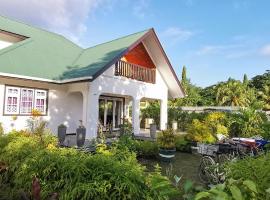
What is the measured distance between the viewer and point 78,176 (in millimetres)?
4574

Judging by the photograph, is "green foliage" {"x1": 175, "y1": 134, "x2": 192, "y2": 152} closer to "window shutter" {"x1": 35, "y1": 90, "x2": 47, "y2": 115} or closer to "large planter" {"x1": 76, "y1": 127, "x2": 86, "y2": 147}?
"large planter" {"x1": 76, "y1": 127, "x2": 86, "y2": 147}

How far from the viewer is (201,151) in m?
8.47

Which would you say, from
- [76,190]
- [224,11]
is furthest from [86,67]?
[76,190]

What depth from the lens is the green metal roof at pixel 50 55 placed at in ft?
43.1

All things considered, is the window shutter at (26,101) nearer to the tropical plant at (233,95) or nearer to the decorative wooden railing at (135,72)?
the decorative wooden railing at (135,72)

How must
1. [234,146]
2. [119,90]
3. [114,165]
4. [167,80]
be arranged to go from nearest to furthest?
[114,165], [234,146], [119,90], [167,80]

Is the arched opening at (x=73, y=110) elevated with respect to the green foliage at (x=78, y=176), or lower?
elevated

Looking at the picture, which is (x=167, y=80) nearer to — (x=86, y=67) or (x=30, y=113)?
(x=86, y=67)

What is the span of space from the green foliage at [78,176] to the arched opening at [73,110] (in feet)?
30.9

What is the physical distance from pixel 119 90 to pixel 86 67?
7.91ft

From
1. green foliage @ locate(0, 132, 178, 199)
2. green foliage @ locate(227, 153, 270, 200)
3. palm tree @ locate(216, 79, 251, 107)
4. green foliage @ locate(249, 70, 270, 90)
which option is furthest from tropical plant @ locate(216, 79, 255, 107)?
green foliage @ locate(227, 153, 270, 200)

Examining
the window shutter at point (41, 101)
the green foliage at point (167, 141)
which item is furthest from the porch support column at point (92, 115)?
the green foliage at point (167, 141)

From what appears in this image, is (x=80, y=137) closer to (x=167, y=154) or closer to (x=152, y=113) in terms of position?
(x=167, y=154)

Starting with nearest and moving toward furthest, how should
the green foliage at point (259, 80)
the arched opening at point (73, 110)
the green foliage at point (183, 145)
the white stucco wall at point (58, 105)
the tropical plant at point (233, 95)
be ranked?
the white stucco wall at point (58, 105)
the green foliage at point (183, 145)
the arched opening at point (73, 110)
the tropical plant at point (233, 95)
the green foliage at point (259, 80)
